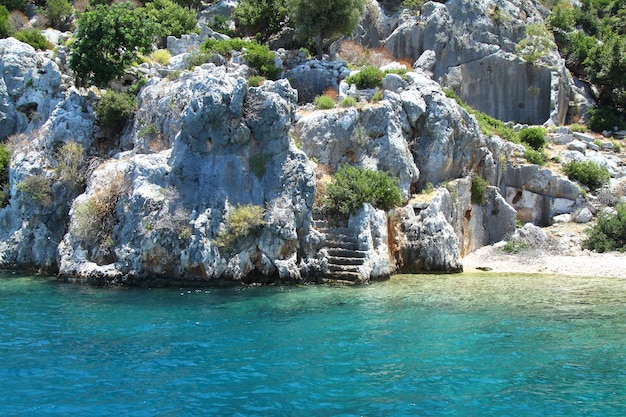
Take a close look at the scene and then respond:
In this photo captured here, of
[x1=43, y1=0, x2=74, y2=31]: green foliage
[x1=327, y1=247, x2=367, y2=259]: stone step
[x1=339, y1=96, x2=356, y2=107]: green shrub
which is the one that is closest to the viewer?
[x1=327, y1=247, x2=367, y2=259]: stone step

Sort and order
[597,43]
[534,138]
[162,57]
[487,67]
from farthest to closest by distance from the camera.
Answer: [597,43] < [487,67] < [162,57] < [534,138]

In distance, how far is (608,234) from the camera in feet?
81.6

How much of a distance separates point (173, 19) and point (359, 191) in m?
23.8

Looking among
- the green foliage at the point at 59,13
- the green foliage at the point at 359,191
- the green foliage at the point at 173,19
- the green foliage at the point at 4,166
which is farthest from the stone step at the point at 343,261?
the green foliage at the point at 59,13

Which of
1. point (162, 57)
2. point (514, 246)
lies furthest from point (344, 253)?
point (162, 57)

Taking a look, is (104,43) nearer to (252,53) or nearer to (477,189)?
(252,53)

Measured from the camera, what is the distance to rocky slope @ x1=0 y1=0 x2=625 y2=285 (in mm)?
20078

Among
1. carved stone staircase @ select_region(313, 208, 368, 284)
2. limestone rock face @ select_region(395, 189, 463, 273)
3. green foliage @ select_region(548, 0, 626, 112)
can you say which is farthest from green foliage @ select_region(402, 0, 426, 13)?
carved stone staircase @ select_region(313, 208, 368, 284)

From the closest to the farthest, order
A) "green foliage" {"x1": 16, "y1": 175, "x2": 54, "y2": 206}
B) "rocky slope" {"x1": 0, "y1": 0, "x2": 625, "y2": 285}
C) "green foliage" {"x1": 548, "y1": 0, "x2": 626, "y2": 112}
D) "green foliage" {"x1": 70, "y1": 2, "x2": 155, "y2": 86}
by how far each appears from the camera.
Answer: "rocky slope" {"x1": 0, "y1": 0, "x2": 625, "y2": 285} → "green foliage" {"x1": 16, "y1": 175, "x2": 54, "y2": 206} → "green foliage" {"x1": 70, "y1": 2, "x2": 155, "y2": 86} → "green foliage" {"x1": 548, "y1": 0, "x2": 626, "y2": 112}

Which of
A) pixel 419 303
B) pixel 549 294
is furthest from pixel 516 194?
pixel 419 303

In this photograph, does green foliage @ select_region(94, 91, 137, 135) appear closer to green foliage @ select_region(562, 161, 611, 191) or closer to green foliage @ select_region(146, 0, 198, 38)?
green foliage @ select_region(146, 0, 198, 38)

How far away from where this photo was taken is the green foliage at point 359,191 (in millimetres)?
21516

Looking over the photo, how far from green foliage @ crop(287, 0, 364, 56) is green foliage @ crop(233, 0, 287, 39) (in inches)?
206

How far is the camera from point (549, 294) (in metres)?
17.6
